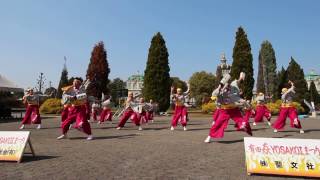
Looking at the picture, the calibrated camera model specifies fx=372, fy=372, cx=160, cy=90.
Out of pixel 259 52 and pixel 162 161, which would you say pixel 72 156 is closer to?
pixel 162 161

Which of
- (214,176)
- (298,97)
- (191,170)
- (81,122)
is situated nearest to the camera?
(214,176)

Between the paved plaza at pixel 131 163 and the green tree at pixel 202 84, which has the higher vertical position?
the green tree at pixel 202 84

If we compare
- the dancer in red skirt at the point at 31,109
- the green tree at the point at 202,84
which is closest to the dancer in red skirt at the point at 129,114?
the dancer in red skirt at the point at 31,109

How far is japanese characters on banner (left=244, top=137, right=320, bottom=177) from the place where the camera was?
23.1 ft

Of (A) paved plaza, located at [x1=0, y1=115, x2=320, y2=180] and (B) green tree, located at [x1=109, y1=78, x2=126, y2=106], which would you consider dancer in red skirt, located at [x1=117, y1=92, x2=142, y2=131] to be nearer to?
(A) paved plaza, located at [x1=0, y1=115, x2=320, y2=180]

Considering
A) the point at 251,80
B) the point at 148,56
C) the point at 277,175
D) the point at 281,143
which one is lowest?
the point at 277,175

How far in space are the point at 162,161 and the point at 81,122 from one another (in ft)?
20.6

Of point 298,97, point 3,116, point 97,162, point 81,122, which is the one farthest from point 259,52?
point 97,162

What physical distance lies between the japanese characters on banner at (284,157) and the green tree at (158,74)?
42.9 m

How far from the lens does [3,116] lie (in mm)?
33000

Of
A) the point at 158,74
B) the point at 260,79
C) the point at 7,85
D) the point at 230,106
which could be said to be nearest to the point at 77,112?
the point at 230,106

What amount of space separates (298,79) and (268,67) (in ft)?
49.3

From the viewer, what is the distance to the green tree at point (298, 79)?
5589 cm

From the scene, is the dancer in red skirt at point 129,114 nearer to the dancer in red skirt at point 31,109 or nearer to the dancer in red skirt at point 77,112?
the dancer in red skirt at point 31,109
